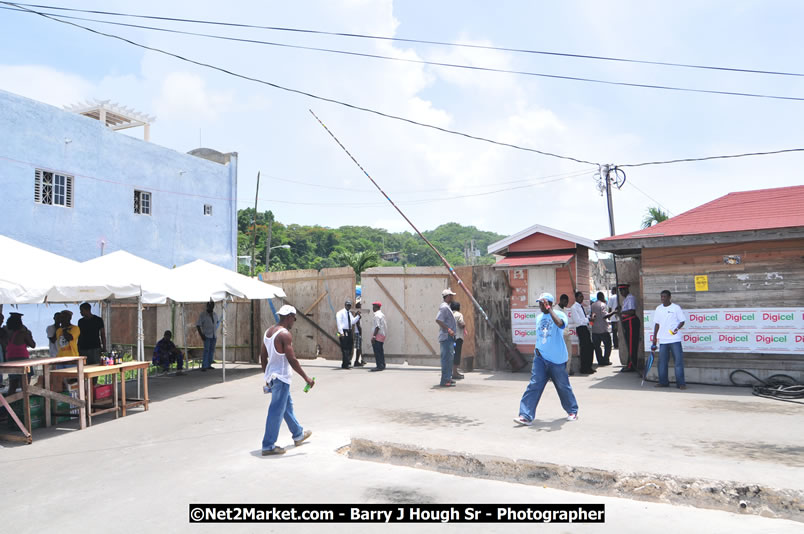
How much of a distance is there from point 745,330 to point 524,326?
445 centimetres

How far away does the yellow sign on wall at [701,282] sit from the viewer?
423 inches

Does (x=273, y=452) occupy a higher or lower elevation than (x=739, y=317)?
lower

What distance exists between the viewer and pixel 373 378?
12.7 m

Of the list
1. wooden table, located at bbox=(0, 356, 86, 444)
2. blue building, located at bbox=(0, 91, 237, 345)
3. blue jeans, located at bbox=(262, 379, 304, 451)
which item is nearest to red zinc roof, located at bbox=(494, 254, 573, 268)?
blue jeans, located at bbox=(262, 379, 304, 451)

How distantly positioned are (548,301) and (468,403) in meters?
2.48

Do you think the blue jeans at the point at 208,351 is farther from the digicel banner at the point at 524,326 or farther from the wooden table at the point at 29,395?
the digicel banner at the point at 524,326

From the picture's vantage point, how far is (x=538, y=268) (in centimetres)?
1320

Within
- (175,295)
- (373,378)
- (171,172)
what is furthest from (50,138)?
(373,378)

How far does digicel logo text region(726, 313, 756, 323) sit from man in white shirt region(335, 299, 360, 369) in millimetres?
8388

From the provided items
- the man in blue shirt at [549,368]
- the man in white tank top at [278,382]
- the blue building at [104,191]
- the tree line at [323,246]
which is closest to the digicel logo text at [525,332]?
the man in blue shirt at [549,368]

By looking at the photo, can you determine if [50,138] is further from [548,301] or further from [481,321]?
[548,301]

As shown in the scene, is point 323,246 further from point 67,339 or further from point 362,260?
point 67,339

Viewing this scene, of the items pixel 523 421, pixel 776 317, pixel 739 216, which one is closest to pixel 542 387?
pixel 523 421

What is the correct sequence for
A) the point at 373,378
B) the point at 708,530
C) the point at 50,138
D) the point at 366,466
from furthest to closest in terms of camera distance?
1. the point at 50,138
2. the point at 373,378
3. the point at 366,466
4. the point at 708,530
